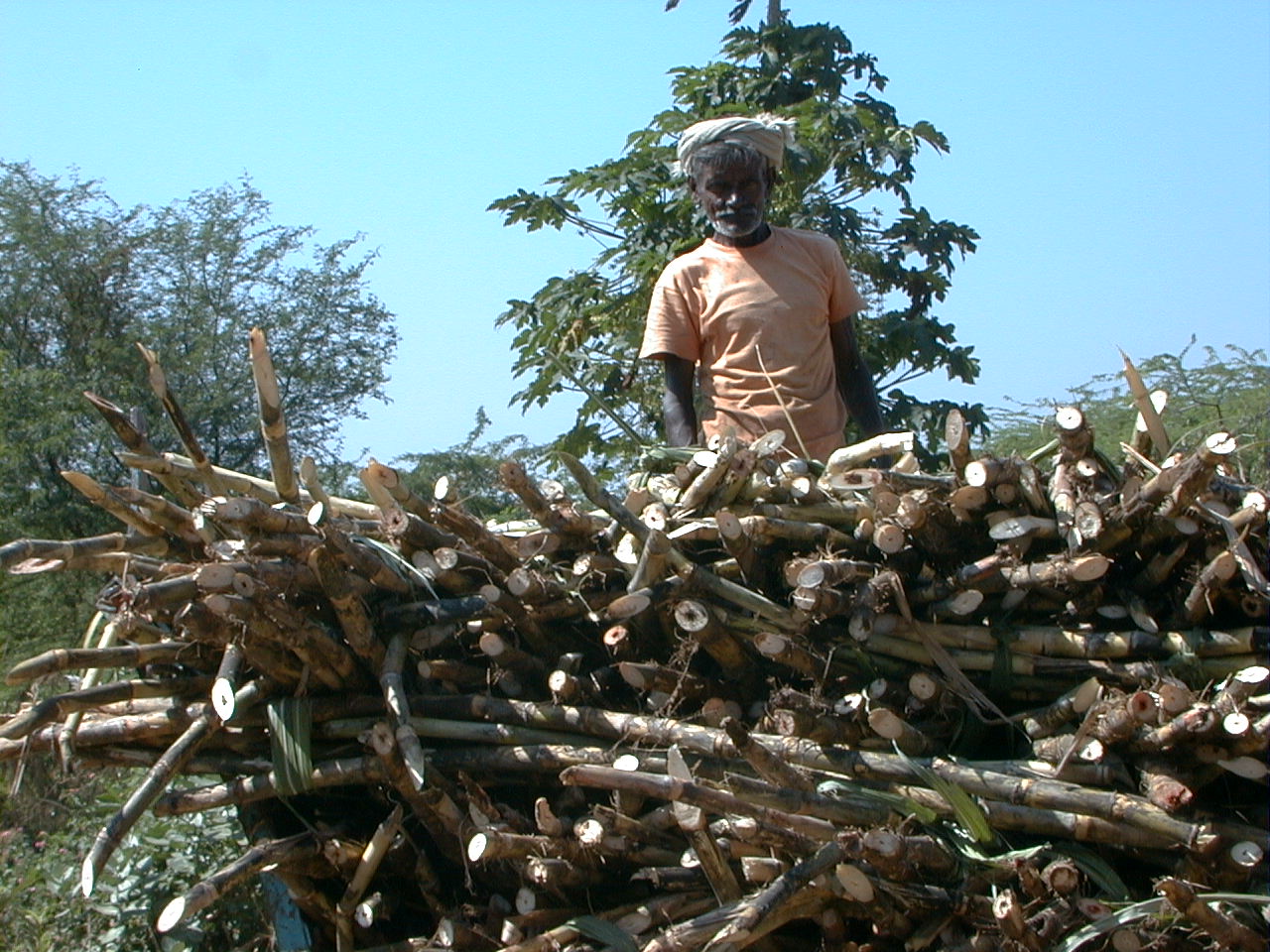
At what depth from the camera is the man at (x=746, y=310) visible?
11.8 ft

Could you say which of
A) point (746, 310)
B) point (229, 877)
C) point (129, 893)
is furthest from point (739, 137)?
point (129, 893)

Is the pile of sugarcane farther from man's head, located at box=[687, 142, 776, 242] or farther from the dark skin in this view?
man's head, located at box=[687, 142, 776, 242]

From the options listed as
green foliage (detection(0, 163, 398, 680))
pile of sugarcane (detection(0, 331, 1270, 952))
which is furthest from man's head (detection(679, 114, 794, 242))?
green foliage (detection(0, 163, 398, 680))

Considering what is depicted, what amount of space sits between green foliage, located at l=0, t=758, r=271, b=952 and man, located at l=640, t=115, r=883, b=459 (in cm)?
172

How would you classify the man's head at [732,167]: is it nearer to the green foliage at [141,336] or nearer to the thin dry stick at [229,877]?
the thin dry stick at [229,877]

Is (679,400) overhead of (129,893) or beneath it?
overhead

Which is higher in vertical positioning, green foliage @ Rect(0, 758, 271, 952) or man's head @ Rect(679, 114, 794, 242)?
man's head @ Rect(679, 114, 794, 242)

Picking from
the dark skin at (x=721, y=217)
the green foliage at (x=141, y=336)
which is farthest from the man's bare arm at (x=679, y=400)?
the green foliage at (x=141, y=336)

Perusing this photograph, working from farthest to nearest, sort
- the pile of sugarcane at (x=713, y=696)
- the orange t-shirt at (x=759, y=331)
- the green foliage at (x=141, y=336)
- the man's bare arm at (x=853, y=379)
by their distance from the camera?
the green foliage at (x=141, y=336)
the man's bare arm at (x=853, y=379)
the orange t-shirt at (x=759, y=331)
the pile of sugarcane at (x=713, y=696)

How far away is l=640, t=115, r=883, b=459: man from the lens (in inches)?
141

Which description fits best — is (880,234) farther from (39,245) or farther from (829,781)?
(39,245)

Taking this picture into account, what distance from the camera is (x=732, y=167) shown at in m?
3.61

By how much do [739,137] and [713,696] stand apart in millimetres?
1650

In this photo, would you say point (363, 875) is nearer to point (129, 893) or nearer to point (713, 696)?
point (713, 696)
